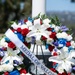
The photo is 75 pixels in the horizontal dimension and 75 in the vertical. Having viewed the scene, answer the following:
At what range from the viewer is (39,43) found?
2701 millimetres

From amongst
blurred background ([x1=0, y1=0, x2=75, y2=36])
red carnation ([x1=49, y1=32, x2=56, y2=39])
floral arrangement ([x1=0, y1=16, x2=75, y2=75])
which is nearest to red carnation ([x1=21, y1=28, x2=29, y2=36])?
floral arrangement ([x1=0, y1=16, x2=75, y2=75])

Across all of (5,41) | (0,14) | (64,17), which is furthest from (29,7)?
(5,41)

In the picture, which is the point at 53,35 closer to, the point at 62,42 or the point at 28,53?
the point at 62,42

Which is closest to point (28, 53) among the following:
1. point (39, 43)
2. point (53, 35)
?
point (39, 43)

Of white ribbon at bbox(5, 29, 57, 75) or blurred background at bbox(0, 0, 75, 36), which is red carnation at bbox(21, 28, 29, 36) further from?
blurred background at bbox(0, 0, 75, 36)

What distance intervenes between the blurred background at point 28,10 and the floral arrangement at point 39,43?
3.63ft

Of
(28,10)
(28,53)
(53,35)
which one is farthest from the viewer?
(28,10)

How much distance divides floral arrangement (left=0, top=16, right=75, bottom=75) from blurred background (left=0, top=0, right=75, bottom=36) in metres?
1.11

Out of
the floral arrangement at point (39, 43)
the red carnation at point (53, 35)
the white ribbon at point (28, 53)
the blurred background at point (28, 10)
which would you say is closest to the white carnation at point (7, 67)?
the floral arrangement at point (39, 43)

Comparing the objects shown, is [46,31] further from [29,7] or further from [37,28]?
[29,7]

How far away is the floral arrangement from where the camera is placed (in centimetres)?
270

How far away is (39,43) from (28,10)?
381cm

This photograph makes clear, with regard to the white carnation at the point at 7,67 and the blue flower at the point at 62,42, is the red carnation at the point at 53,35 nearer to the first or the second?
the blue flower at the point at 62,42

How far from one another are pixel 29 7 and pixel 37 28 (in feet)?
13.2
